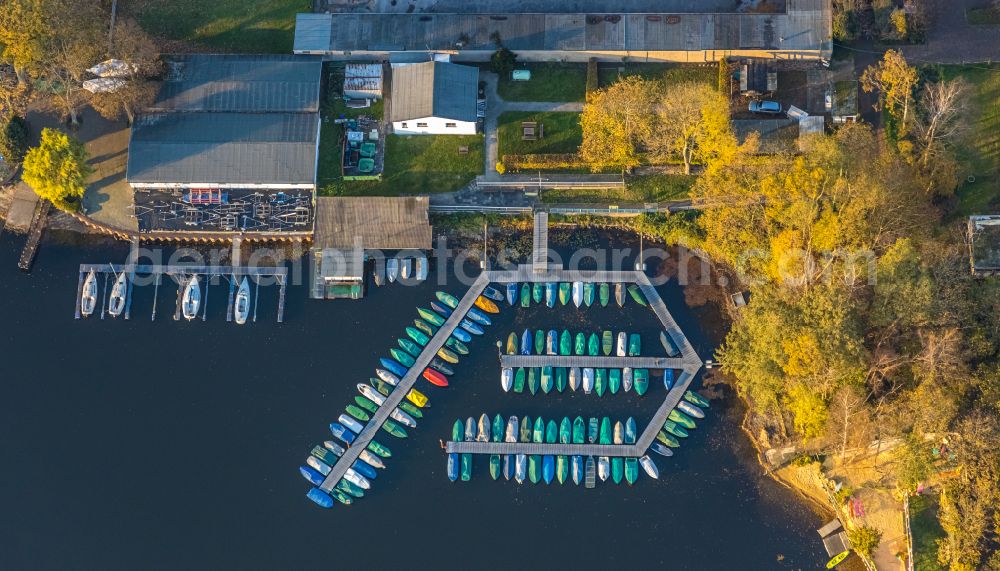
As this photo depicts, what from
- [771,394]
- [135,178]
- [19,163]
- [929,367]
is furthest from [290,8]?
[929,367]

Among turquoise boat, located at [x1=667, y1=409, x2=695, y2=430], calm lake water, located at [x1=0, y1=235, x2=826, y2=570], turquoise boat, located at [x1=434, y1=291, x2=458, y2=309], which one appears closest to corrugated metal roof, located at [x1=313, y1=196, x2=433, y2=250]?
calm lake water, located at [x1=0, y1=235, x2=826, y2=570]

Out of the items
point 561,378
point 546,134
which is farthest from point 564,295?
point 546,134

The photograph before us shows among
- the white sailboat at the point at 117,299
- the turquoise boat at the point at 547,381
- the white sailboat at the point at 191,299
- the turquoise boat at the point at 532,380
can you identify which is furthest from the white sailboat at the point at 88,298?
the turquoise boat at the point at 547,381

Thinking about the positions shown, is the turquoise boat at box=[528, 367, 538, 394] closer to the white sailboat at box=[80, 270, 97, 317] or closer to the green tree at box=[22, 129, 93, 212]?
the white sailboat at box=[80, 270, 97, 317]

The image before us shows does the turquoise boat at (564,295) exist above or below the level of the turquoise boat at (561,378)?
above

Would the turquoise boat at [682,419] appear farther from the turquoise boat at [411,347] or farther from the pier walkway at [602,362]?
the turquoise boat at [411,347]

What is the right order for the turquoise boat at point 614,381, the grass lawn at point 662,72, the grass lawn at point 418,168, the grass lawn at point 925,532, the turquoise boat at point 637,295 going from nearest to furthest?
the grass lawn at point 925,532 < the turquoise boat at point 614,381 < the turquoise boat at point 637,295 < the grass lawn at point 418,168 < the grass lawn at point 662,72
